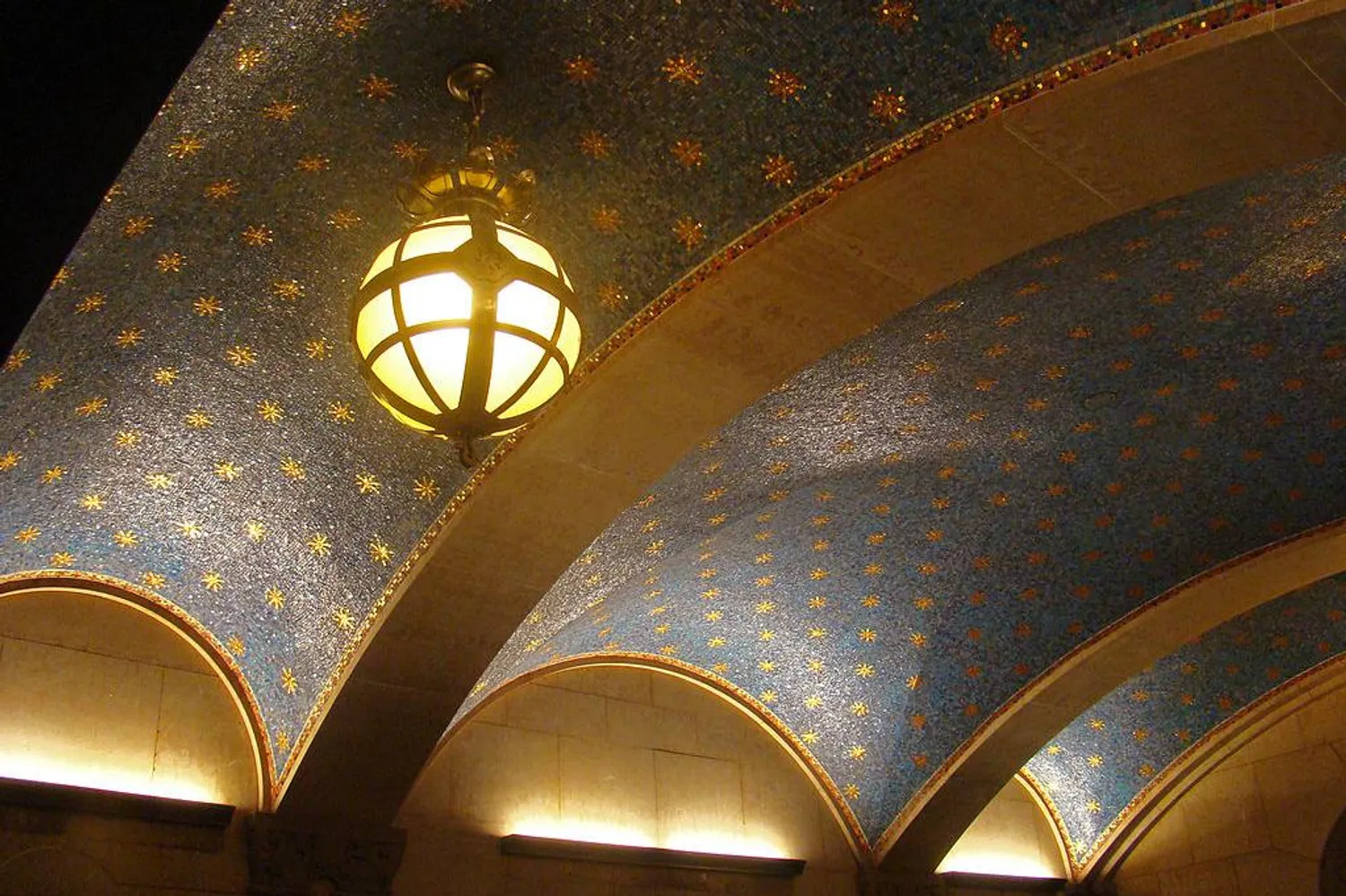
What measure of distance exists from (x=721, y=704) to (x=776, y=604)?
117cm

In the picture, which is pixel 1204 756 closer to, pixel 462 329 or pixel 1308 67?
pixel 1308 67

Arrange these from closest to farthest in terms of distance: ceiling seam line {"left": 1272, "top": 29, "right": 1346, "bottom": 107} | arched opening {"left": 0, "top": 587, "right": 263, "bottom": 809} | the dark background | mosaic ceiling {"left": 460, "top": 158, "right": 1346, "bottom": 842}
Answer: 1. the dark background
2. ceiling seam line {"left": 1272, "top": 29, "right": 1346, "bottom": 107}
3. mosaic ceiling {"left": 460, "top": 158, "right": 1346, "bottom": 842}
4. arched opening {"left": 0, "top": 587, "right": 263, "bottom": 809}

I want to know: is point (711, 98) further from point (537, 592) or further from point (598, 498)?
point (537, 592)

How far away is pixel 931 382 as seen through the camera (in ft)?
20.8

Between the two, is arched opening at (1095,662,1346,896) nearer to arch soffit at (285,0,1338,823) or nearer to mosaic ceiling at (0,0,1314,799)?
arch soffit at (285,0,1338,823)

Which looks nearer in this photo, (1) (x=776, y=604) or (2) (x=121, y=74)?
(2) (x=121, y=74)

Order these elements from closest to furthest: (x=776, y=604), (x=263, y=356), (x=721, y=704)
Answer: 1. (x=263, y=356)
2. (x=776, y=604)
3. (x=721, y=704)

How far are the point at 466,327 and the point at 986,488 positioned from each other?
437cm

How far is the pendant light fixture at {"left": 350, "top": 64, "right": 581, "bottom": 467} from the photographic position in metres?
3.82

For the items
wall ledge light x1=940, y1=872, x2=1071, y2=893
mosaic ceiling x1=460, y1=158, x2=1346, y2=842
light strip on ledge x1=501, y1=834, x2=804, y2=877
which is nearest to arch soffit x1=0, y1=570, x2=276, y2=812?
mosaic ceiling x1=460, y1=158, x2=1346, y2=842

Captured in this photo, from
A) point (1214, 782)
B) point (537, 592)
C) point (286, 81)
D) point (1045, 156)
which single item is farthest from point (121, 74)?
point (1214, 782)

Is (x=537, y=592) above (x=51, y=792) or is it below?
above

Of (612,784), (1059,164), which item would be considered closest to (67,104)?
(1059,164)

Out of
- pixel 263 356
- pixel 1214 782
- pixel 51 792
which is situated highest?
pixel 263 356
